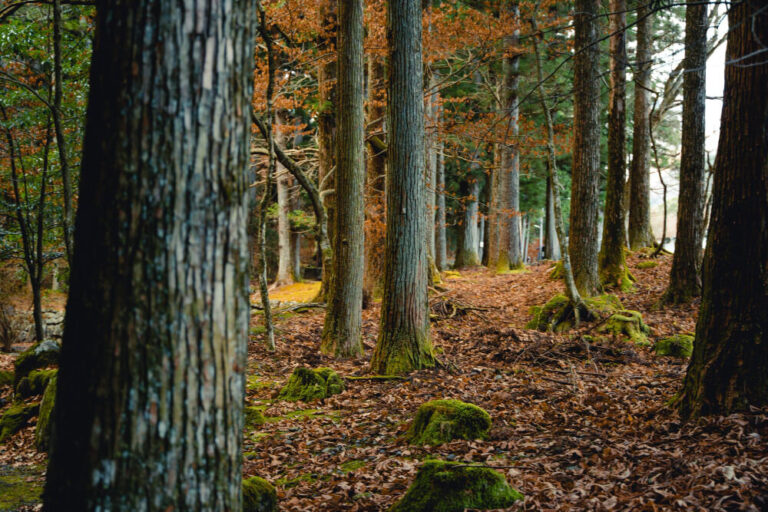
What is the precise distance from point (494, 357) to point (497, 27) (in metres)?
9.67

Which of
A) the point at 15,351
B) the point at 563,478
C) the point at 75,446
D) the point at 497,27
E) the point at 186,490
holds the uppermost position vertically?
the point at 497,27

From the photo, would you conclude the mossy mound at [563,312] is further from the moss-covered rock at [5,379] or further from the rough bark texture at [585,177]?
the moss-covered rock at [5,379]

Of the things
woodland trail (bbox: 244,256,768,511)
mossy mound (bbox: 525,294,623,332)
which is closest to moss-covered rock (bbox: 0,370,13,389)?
woodland trail (bbox: 244,256,768,511)

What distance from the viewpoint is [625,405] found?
541 centimetres

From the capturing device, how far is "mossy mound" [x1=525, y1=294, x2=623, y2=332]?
9.66m

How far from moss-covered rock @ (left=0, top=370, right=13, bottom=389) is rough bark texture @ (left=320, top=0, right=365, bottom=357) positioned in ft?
18.0

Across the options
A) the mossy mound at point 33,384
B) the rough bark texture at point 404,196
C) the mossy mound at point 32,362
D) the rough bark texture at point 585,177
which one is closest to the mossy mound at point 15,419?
the mossy mound at point 33,384

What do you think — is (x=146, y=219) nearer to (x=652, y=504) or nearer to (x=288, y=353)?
(x=652, y=504)

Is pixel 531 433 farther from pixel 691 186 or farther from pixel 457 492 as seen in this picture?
pixel 691 186

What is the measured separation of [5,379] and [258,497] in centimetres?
763

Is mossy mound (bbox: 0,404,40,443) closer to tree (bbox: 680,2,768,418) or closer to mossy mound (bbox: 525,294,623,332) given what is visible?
tree (bbox: 680,2,768,418)

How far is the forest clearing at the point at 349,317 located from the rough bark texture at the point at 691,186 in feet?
0.15

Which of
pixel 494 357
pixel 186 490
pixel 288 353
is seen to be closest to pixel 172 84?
pixel 186 490

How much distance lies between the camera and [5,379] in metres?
8.70
